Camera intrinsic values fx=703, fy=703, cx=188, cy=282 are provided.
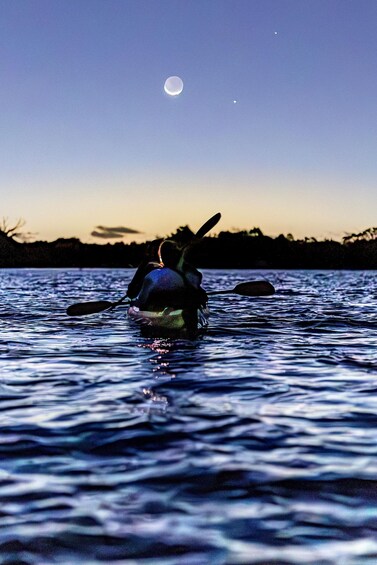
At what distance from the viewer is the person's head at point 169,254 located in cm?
1455

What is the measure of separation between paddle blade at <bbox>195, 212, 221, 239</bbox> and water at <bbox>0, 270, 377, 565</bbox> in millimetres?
4336

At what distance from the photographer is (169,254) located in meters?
14.7

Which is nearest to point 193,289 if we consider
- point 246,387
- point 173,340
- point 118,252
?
point 173,340

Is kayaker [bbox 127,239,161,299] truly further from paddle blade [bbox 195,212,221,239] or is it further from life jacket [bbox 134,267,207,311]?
paddle blade [bbox 195,212,221,239]

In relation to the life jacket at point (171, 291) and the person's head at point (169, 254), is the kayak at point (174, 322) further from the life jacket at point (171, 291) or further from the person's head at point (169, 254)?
the person's head at point (169, 254)

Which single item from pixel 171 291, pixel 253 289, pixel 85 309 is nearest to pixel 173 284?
pixel 171 291

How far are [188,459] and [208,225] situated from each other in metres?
10.0

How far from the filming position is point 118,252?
121 m

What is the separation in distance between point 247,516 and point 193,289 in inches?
406

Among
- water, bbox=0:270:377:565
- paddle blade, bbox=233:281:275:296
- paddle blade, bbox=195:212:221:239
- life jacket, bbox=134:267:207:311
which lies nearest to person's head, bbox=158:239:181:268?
life jacket, bbox=134:267:207:311

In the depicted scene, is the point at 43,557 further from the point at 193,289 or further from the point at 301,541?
the point at 193,289

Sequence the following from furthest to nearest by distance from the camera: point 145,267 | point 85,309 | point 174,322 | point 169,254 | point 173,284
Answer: point 145,267 < point 85,309 < point 169,254 < point 174,322 < point 173,284

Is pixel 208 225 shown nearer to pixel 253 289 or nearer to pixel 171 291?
pixel 171 291

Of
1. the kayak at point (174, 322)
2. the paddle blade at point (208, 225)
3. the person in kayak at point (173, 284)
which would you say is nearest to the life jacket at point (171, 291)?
the person in kayak at point (173, 284)
